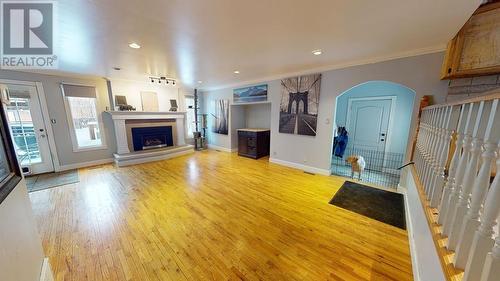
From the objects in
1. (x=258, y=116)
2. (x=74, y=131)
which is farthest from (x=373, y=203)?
(x=74, y=131)

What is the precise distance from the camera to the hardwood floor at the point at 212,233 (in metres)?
1.59

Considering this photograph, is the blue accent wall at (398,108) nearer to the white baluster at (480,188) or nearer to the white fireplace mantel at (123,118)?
the white baluster at (480,188)

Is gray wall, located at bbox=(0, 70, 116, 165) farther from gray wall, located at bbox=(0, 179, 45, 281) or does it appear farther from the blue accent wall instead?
the blue accent wall

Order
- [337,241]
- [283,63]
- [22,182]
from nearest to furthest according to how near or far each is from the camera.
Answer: [22,182], [337,241], [283,63]

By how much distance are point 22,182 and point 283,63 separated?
376 centimetres

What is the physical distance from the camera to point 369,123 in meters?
4.62

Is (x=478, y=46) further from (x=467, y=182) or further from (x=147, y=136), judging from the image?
(x=147, y=136)

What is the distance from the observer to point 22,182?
1333mm

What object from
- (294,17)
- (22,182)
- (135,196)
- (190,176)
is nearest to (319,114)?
(294,17)

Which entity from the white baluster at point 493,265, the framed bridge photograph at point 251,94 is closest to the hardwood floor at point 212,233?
the white baluster at point 493,265

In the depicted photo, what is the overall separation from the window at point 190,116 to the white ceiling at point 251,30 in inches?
131

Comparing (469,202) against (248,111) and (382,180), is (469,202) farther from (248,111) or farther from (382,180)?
(248,111)

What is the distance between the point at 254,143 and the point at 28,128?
17.7ft

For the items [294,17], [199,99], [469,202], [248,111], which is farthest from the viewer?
[199,99]
